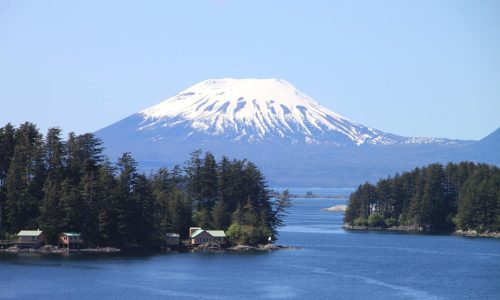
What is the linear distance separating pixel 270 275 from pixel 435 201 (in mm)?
52357

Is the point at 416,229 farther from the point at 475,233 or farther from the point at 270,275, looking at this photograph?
the point at 270,275

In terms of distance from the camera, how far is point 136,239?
80500 millimetres

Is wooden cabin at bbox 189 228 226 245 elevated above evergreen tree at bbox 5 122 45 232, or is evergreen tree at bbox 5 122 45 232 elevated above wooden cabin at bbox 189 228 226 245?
evergreen tree at bbox 5 122 45 232

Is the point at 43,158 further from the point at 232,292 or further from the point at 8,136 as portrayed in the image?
the point at 232,292

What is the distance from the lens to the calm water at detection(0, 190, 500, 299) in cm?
5844

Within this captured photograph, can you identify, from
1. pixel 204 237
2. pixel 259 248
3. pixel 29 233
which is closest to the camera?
pixel 29 233

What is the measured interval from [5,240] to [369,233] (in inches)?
1827

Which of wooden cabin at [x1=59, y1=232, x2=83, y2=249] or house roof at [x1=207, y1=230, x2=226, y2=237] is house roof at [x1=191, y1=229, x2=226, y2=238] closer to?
house roof at [x1=207, y1=230, x2=226, y2=237]

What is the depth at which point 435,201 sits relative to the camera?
378 ft

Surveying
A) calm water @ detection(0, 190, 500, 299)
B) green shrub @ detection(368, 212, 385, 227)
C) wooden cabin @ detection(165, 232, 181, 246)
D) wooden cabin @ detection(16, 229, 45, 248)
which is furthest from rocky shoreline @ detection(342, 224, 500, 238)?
wooden cabin @ detection(16, 229, 45, 248)

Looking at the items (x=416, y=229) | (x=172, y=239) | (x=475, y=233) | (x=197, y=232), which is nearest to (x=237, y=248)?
(x=197, y=232)

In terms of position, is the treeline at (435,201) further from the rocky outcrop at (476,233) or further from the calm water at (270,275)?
the calm water at (270,275)

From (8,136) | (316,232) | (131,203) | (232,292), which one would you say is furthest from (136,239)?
(316,232)

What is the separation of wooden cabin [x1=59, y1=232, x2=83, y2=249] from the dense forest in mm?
526
